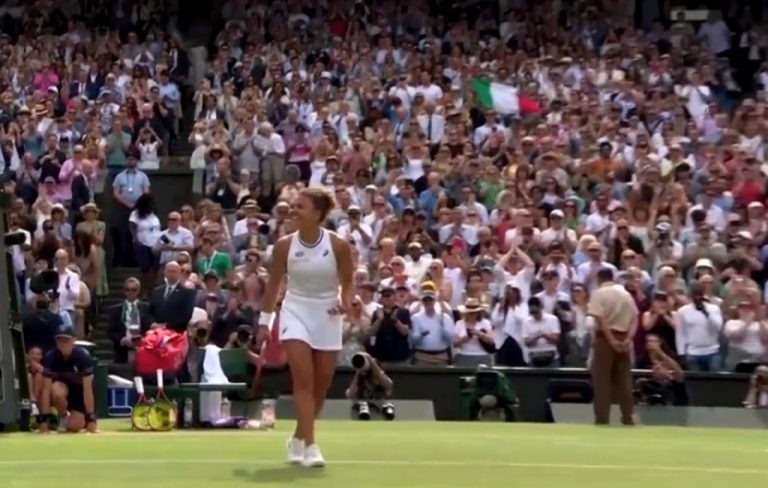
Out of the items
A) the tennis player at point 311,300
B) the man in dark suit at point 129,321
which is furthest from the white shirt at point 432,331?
the tennis player at point 311,300

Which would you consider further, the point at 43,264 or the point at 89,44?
the point at 89,44

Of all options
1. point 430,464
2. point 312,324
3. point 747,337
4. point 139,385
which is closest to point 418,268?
point 747,337

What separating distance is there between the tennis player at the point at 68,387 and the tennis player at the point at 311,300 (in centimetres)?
552

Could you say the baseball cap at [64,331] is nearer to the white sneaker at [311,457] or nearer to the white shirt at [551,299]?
the white shirt at [551,299]

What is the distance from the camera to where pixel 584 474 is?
13.4 m

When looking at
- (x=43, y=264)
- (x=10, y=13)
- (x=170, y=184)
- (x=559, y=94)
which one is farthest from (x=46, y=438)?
(x=10, y=13)

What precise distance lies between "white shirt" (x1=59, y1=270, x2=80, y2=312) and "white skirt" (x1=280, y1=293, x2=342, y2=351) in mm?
10614

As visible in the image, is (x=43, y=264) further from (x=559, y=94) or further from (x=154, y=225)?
(x=559, y=94)

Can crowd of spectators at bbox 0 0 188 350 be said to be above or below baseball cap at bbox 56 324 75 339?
above

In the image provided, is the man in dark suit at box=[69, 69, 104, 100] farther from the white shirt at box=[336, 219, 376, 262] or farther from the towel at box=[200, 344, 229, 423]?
the towel at box=[200, 344, 229, 423]

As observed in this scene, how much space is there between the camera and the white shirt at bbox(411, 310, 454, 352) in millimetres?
22703

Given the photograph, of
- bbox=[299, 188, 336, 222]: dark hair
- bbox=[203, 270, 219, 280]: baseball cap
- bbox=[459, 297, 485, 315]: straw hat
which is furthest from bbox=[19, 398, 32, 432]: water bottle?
bbox=[459, 297, 485, 315]: straw hat

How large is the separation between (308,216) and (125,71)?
A: 57.7ft

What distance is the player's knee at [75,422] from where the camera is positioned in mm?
18422
